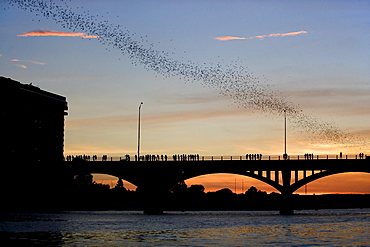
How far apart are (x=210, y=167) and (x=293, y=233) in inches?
2266

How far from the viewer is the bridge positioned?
132125 mm

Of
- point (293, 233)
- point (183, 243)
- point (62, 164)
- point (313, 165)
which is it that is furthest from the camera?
point (62, 164)

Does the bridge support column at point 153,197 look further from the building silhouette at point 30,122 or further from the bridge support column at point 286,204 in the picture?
the building silhouette at point 30,122

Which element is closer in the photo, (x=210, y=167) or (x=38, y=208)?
(x=210, y=167)

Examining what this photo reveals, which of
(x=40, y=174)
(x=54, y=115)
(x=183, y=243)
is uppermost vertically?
(x=54, y=115)

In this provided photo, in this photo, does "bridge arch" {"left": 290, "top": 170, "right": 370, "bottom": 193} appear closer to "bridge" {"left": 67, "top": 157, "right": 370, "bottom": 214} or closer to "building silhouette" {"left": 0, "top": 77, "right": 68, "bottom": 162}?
"bridge" {"left": 67, "top": 157, "right": 370, "bottom": 214}

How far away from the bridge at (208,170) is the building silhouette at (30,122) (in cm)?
2258

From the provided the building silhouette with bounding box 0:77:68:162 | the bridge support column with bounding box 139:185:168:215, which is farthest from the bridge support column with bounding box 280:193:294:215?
the building silhouette with bounding box 0:77:68:162

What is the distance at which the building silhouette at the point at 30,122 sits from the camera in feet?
521

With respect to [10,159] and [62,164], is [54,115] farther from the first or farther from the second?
[62,164]

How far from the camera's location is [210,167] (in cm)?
13588

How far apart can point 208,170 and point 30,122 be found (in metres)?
56.8

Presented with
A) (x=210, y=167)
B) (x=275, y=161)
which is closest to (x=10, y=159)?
(x=210, y=167)

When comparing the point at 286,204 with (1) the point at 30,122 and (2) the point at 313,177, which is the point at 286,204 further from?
(1) the point at 30,122
